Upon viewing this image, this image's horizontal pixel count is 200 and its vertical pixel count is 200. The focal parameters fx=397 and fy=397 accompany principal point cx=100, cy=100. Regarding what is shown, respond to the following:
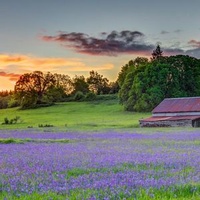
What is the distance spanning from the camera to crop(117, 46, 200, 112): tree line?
99875mm

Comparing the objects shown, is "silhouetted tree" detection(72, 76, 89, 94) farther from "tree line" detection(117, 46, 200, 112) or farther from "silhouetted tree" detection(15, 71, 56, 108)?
"tree line" detection(117, 46, 200, 112)

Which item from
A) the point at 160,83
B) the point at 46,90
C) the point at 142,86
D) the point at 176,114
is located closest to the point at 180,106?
the point at 176,114

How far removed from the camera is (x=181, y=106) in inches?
2948

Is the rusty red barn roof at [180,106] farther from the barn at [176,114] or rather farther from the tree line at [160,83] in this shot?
the tree line at [160,83]

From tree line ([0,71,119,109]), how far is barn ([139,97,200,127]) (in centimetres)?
6086

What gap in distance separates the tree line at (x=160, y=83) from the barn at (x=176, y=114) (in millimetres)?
19951

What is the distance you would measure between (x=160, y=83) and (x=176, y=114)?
31098 mm

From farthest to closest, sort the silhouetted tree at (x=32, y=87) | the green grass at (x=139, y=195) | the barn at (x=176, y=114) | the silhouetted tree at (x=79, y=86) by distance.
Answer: the silhouetted tree at (x=79, y=86)
the silhouetted tree at (x=32, y=87)
the barn at (x=176, y=114)
the green grass at (x=139, y=195)

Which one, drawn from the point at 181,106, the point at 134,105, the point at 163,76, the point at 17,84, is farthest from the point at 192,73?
the point at 17,84

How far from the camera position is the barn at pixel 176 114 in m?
66.3

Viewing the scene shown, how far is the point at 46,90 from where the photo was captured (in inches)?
5463

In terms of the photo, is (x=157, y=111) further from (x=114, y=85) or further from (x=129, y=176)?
(x=114, y=85)

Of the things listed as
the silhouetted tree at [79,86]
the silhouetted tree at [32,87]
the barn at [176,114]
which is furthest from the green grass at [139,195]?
the silhouetted tree at [79,86]

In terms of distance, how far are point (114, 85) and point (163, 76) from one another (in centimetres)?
6296
